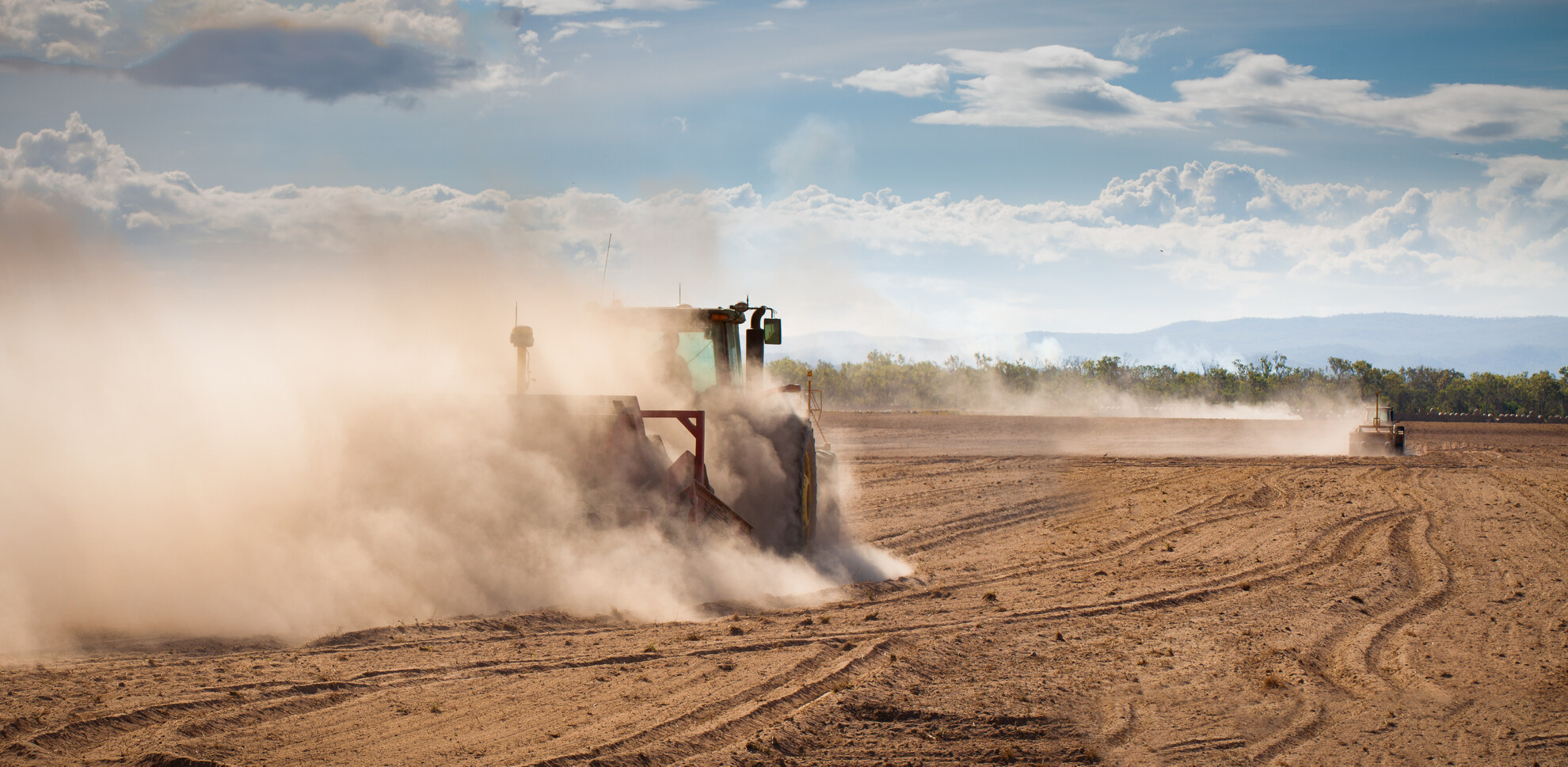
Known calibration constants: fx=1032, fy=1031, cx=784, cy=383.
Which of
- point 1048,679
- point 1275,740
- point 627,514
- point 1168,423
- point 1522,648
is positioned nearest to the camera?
point 1275,740

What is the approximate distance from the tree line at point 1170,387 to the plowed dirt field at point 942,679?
7419 centimetres

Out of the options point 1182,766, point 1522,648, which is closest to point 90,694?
point 1182,766

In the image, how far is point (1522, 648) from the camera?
7.75m

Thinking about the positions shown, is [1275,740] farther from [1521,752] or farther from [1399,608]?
[1399,608]

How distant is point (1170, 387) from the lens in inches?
3755

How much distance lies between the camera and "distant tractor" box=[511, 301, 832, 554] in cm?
888

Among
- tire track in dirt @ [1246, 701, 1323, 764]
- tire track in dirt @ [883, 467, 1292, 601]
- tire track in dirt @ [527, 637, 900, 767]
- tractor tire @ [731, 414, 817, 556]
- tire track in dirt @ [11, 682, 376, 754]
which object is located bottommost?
tire track in dirt @ [883, 467, 1292, 601]

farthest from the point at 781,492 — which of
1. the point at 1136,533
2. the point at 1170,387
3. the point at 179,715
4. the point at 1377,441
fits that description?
the point at 1170,387

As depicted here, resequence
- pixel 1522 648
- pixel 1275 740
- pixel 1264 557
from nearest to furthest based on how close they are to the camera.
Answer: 1. pixel 1275 740
2. pixel 1522 648
3. pixel 1264 557

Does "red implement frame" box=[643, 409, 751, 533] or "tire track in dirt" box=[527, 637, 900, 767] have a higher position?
"red implement frame" box=[643, 409, 751, 533]

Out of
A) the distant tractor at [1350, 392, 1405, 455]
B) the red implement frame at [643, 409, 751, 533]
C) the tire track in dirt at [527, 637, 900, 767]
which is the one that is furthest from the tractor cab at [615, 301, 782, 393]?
the distant tractor at [1350, 392, 1405, 455]

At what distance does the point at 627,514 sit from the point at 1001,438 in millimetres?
35152

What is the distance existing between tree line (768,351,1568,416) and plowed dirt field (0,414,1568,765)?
74.2m

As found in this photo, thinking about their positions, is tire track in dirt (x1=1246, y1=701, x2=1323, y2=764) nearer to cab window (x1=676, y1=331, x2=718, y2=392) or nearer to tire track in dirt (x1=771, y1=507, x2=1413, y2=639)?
tire track in dirt (x1=771, y1=507, x2=1413, y2=639)
